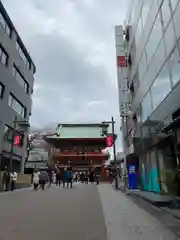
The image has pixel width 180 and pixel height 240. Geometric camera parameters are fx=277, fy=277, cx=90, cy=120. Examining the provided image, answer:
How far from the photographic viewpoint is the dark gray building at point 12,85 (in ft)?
90.8

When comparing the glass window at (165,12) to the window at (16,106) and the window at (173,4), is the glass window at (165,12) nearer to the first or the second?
the window at (173,4)

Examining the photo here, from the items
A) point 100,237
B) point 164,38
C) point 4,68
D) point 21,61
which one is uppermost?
point 21,61

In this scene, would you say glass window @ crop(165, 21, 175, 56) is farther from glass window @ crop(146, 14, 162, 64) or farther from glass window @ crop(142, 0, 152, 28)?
glass window @ crop(142, 0, 152, 28)

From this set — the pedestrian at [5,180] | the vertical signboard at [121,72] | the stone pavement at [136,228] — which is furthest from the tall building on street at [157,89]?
the pedestrian at [5,180]

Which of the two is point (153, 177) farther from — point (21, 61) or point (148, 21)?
point (21, 61)

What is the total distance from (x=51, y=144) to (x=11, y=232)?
160 ft

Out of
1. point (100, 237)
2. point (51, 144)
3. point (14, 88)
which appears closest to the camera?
point (100, 237)

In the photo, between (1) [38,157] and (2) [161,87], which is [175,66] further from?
(1) [38,157]

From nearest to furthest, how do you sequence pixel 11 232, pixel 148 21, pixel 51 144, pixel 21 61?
pixel 11 232
pixel 148 21
pixel 21 61
pixel 51 144

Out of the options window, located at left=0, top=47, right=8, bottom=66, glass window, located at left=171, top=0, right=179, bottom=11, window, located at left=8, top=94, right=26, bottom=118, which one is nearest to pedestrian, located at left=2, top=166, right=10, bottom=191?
window, located at left=8, top=94, right=26, bottom=118

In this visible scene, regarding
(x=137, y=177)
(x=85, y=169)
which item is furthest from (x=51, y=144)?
(x=137, y=177)

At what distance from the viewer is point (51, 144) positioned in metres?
54.1

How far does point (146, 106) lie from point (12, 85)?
17.2 meters

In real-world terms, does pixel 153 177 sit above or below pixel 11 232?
above
